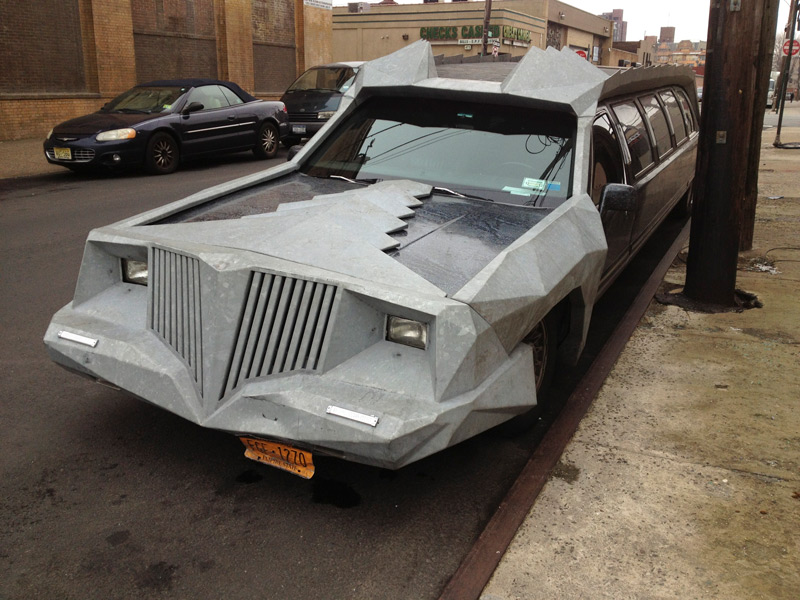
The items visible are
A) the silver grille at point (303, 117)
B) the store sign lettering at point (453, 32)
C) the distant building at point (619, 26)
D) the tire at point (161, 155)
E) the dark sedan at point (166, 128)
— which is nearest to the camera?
the dark sedan at point (166, 128)

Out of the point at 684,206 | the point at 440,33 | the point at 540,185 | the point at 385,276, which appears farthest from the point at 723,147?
the point at 440,33

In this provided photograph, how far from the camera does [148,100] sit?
1381 cm

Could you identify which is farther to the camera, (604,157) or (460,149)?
(604,157)

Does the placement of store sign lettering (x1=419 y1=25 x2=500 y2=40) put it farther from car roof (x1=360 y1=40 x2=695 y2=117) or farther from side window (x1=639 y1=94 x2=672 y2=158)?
car roof (x1=360 y1=40 x2=695 y2=117)

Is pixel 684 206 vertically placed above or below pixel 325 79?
below

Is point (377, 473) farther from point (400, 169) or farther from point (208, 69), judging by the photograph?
point (208, 69)

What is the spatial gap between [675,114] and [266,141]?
9.73 m

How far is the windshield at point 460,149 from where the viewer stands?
4.44 meters

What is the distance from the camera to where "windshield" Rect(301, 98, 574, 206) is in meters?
4.44

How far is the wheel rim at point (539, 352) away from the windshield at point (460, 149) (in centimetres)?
83

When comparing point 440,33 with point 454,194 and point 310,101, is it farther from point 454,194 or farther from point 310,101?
point 454,194

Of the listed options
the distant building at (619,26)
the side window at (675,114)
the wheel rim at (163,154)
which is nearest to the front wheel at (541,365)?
the side window at (675,114)

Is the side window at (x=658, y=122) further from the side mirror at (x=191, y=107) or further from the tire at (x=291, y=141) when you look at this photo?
the tire at (x=291, y=141)

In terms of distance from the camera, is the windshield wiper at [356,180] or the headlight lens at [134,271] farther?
the windshield wiper at [356,180]
